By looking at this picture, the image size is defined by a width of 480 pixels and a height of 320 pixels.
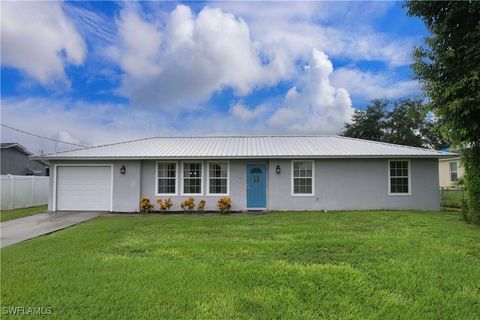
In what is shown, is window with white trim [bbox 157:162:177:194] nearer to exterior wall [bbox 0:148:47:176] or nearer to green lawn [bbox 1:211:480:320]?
green lawn [bbox 1:211:480:320]

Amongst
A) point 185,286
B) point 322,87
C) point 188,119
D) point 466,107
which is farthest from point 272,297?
point 188,119

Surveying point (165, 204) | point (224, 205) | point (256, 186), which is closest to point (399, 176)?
point (256, 186)

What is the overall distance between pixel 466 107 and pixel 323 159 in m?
6.17

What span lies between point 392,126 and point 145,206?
31834mm

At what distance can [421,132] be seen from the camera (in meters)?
35.2

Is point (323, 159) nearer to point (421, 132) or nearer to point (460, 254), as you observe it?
→ point (460, 254)

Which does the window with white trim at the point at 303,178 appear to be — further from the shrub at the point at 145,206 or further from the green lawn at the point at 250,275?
the shrub at the point at 145,206

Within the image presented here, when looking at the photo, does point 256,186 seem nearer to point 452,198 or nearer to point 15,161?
point 452,198

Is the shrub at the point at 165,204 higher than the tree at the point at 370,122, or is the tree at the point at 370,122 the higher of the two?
the tree at the point at 370,122

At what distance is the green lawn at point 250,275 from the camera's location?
379 centimetres

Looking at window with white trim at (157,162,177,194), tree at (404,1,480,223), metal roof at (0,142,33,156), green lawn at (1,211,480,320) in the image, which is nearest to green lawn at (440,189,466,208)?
tree at (404,1,480,223)

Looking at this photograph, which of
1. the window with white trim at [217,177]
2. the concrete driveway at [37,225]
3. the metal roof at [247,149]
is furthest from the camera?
the window with white trim at [217,177]

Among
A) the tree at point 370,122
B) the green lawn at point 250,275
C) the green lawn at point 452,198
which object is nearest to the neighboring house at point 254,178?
the green lawn at point 452,198

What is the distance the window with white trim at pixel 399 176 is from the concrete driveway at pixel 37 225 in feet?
42.2
